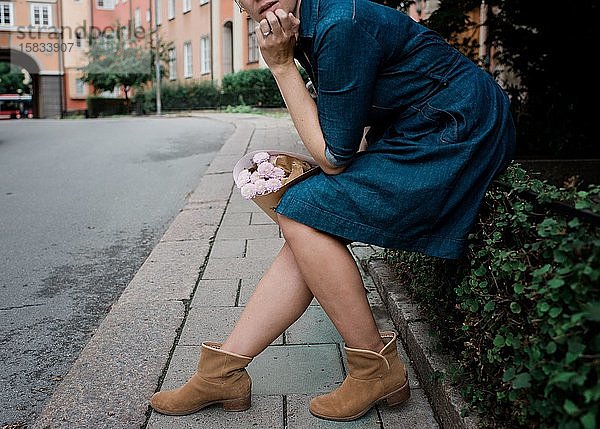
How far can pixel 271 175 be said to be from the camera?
238cm

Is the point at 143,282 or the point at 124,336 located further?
the point at 143,282

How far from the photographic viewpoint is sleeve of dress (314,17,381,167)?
6.73ft

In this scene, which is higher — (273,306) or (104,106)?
(273,306)

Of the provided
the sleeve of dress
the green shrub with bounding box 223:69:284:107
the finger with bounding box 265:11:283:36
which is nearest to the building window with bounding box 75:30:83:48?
the green shrub with bounding box 223:69:284:107

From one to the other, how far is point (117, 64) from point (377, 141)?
120 feet

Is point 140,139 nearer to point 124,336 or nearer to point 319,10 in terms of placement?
point 124,336

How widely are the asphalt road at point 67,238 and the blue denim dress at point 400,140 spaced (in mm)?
1353

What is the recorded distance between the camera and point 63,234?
225 inches

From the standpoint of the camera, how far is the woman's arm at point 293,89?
218cm

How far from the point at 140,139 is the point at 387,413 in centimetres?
1191

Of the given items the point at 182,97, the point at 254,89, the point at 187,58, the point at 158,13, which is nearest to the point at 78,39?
the point at 158,13

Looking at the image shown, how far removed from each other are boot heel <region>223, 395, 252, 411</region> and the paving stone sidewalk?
2 centimetres

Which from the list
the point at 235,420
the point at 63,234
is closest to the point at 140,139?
the point at 63,234

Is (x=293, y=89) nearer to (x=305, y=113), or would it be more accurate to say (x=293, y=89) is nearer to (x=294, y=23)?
(x=305, y=113)
